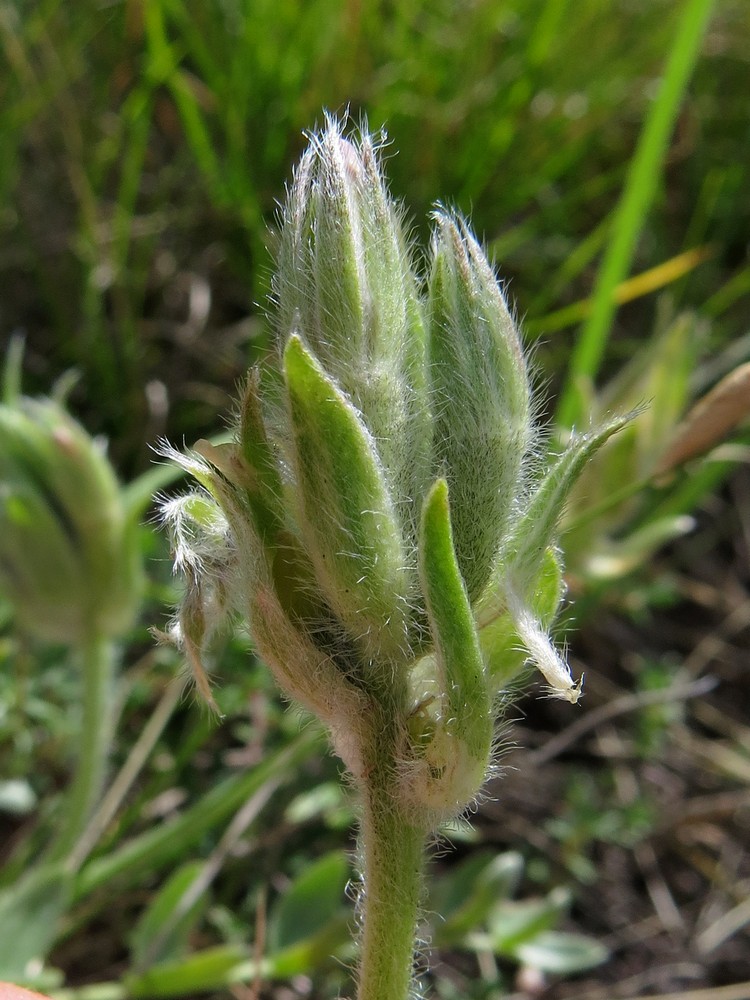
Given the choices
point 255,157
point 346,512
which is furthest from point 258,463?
point 255,157

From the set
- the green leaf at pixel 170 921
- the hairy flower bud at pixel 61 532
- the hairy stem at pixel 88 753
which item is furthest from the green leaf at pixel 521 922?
the hairy flower bud at pixel 61 532

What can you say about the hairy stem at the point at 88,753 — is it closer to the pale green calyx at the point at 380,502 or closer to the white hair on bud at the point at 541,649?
the pale green calyx at the point at 380,502

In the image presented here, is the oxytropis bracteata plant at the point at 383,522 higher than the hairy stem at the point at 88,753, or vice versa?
the hairy stem at the point at 88,753

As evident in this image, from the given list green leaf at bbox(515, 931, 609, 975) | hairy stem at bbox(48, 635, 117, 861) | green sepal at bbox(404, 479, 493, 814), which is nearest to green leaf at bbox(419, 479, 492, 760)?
green sepal at bbox(404, 479, 493, 814)

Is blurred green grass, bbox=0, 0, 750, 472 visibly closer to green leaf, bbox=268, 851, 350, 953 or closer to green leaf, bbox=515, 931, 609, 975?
green leaf, bbox=268, 851, 350, 953

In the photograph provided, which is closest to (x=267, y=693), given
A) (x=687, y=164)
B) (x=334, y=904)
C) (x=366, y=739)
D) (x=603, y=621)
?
(x=334, y=904)

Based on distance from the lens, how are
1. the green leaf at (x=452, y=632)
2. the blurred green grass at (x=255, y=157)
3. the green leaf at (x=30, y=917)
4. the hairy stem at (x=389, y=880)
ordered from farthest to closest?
the blurred green grass at (x=255, y=157) < the green leaf at (x=30, y=917) < the hairy stem at (x=389, y=880) < the green leaf at (x=452, y=632)
